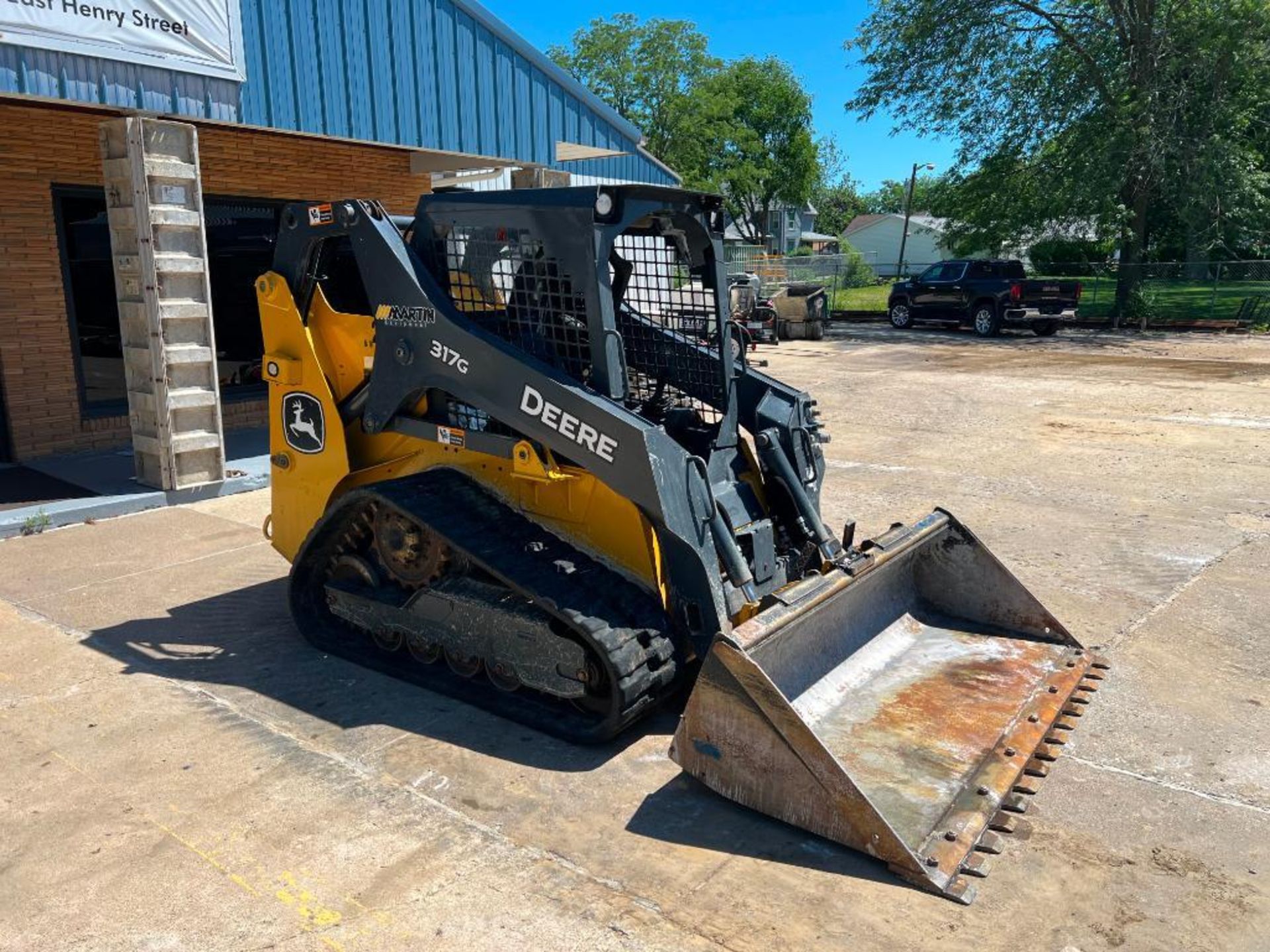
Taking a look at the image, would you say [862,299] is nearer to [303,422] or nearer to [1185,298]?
[1185,298]

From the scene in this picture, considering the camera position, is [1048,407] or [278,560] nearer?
[278,560]

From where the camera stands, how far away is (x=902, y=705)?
4.28 m

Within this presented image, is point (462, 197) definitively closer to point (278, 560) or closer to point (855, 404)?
point (278, 560)

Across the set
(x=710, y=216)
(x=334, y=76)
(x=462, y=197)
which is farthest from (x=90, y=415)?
(x=710, y=216)

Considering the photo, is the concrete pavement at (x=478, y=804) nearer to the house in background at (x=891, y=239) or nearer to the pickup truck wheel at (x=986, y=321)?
the pickup truck wheel at (x=986, y=321)

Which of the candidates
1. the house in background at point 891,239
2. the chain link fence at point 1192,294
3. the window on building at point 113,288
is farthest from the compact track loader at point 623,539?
the house in background at point 891,239

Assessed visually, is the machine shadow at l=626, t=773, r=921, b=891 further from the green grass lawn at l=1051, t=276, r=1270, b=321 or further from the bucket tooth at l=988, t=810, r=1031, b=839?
the green grass lawn at l=1051, t=276, r=1270, b=321

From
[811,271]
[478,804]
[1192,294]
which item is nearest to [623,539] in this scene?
[478,804]

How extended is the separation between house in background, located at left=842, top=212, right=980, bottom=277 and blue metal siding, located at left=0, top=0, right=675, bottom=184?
59350mm

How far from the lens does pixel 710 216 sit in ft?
16.1

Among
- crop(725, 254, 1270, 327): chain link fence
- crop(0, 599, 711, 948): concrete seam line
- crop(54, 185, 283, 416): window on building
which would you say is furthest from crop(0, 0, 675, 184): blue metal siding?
crop(725, 254, 1270, 327): chain link fence

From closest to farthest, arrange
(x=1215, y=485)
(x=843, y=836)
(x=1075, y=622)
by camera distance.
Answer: (x=843, y=836)
(x=1075, y=622)
(x=1215, y=485)

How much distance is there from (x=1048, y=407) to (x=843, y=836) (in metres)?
11.1

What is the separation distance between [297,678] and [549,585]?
1.61m
